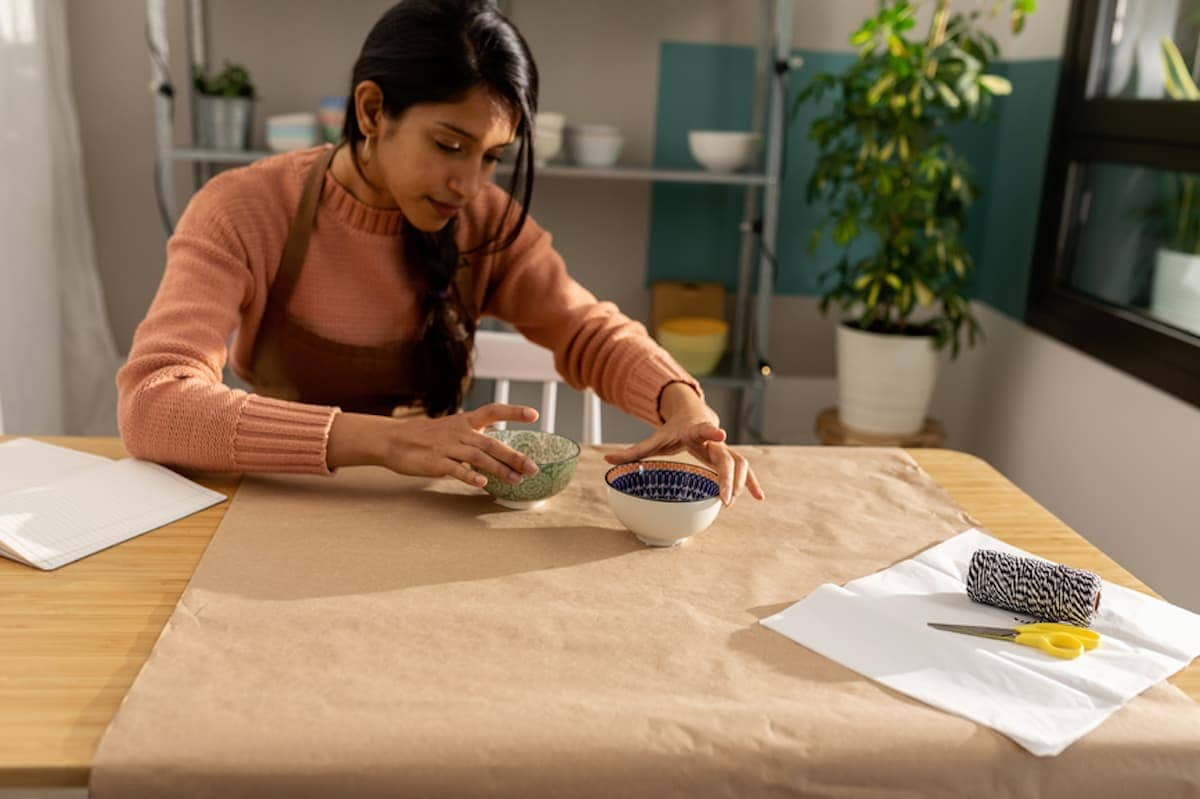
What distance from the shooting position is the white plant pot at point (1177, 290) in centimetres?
219

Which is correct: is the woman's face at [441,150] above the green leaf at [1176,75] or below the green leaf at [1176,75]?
below

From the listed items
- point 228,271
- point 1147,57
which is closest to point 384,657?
point 228,271

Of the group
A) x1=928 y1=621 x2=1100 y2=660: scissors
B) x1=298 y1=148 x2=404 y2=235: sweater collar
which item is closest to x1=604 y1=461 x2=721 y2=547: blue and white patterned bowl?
x1=928 y1=621 x2=1100 y2=660: scissors

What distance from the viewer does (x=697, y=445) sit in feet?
4.16

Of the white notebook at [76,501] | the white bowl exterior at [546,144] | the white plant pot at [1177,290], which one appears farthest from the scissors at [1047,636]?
the white bowl exterior at [546,144]

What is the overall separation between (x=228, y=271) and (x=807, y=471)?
79 centimetres

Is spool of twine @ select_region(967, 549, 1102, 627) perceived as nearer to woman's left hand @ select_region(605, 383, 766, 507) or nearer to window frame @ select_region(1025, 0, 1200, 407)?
woman's left hand @ select_region(605, 383, 766, 507)

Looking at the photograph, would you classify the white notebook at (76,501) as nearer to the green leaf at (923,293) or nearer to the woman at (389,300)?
the woman at (389,300)

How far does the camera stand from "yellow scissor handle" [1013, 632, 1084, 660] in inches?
33.6

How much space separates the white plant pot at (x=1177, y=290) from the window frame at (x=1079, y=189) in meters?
0.04

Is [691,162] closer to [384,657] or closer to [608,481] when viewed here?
[608,481]

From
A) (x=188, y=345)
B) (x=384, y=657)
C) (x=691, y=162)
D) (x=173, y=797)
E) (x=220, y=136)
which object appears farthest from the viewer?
(x=691, y=162)

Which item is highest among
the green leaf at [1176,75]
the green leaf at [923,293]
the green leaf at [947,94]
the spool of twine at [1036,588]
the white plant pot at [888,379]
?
the green leaf at [1176,75]

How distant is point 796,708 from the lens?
2.51 ft
